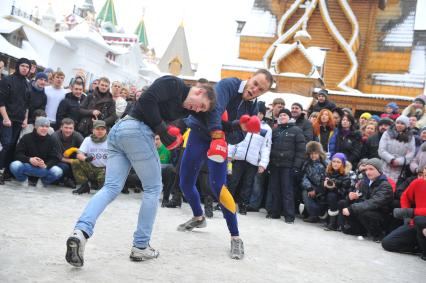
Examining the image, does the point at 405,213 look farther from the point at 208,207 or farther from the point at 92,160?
the point at 92,160

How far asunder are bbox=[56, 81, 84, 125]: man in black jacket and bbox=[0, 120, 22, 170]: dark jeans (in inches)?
35.6

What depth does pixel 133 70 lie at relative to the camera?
45719 millimetres

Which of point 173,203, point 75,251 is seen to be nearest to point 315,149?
point 173,203

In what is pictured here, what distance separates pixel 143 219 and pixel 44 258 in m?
0.76

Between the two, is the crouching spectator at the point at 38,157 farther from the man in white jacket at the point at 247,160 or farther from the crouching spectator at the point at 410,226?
the crouching spectator at the point at 410,226

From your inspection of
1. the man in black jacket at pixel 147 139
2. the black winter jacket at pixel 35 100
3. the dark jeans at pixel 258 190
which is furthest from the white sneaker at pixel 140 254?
the black winter jacket at pixel 35 100

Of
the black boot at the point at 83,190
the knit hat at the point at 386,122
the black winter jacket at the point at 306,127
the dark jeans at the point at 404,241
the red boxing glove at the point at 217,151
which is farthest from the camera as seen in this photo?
the black winter jacket at the point at 306,127

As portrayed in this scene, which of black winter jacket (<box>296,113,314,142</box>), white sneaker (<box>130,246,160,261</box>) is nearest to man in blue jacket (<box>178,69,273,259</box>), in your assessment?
white sneaker (<box>130,246,160,261</box>)

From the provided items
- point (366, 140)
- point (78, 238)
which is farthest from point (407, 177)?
point (78, 238)

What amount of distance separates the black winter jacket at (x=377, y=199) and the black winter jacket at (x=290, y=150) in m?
1.18

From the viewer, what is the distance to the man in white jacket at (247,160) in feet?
23.0

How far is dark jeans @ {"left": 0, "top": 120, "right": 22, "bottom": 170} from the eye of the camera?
6348mm

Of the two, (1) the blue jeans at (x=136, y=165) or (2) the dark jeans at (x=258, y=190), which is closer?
(1) the blue jeans at (x=136, y=165)

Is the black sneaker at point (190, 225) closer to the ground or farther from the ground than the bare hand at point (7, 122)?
closer to the ground
